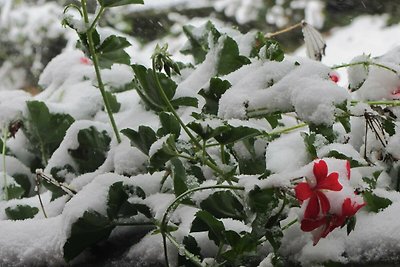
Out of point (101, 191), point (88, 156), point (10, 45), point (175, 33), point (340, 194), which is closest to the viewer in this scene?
point (340, 194)

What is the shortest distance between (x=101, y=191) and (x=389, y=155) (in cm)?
29

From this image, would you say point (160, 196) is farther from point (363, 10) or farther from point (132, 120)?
point (363, 10)

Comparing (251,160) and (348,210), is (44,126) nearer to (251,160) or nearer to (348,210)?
(251,160)

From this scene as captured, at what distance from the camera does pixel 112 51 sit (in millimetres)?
778

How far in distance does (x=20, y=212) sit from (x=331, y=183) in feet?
1.41

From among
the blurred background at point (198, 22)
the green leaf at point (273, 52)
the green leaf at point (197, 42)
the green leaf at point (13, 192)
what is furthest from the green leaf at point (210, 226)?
the blurred background at point (198, 22)

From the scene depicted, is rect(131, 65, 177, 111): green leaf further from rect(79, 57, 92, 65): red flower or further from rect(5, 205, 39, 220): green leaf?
rect(79, 57, 92, 65): red flower

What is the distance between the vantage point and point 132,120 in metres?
0.88

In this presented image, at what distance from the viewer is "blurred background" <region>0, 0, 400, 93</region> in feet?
10.5

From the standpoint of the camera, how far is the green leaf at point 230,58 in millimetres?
807

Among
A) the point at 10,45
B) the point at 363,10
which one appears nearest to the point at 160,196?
the point at 363,10

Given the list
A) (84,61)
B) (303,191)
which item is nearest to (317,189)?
(303,191)

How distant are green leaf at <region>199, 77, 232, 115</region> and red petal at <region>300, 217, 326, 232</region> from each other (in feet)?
0.65

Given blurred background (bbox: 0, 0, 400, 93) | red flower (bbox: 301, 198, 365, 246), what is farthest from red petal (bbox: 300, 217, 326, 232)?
blurred background (bbox: 0, 0, 400, 93)
